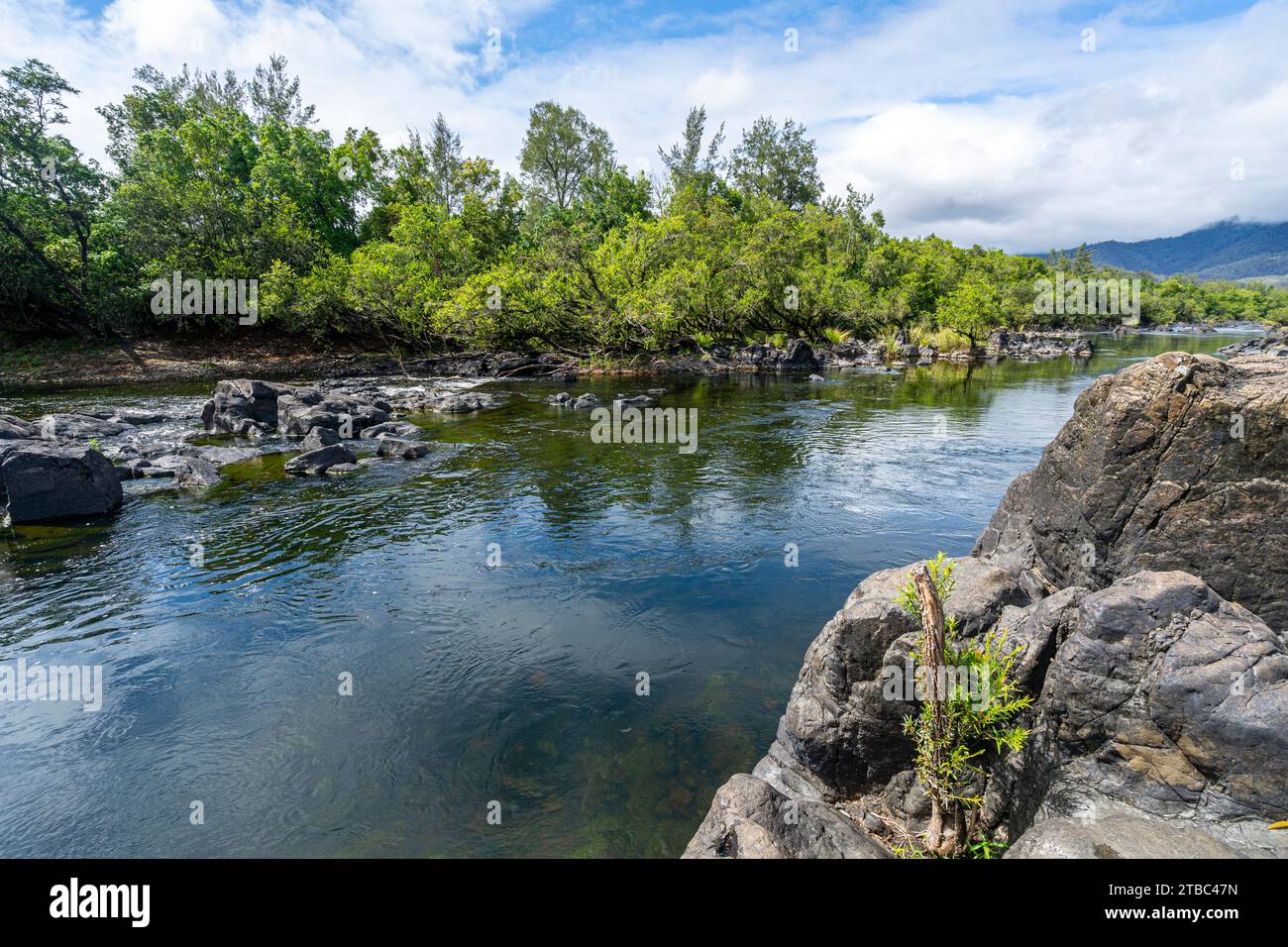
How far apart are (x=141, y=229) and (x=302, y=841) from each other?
63490 millimetres

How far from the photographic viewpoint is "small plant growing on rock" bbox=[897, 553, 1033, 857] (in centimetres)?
534

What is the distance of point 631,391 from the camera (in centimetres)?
3975

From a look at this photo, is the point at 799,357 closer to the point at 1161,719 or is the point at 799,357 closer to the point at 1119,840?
the point at 1161,719

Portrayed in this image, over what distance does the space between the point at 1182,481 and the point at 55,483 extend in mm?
23885

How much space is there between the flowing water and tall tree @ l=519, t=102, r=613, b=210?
256 ft

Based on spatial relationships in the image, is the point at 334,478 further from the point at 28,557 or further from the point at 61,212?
the point at 61,212

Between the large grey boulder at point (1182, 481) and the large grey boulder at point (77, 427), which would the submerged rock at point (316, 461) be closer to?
the large grey boulder at point (77, 427)

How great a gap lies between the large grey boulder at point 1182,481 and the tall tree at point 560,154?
86.6 metres

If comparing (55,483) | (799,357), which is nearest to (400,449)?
(55,483)

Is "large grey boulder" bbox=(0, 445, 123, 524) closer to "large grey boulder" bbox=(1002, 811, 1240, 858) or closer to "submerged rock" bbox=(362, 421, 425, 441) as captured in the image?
"submerged rock" bbox=(362, 421, 425, 441)

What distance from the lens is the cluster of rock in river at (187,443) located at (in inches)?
622

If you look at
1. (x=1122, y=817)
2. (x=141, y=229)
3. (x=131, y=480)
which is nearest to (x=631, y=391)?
(x=131, y=480)

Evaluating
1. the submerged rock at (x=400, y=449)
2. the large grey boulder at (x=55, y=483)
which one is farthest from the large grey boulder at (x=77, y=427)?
the submerged rock at (x=400, y=449)

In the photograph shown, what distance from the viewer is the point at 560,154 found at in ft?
284
